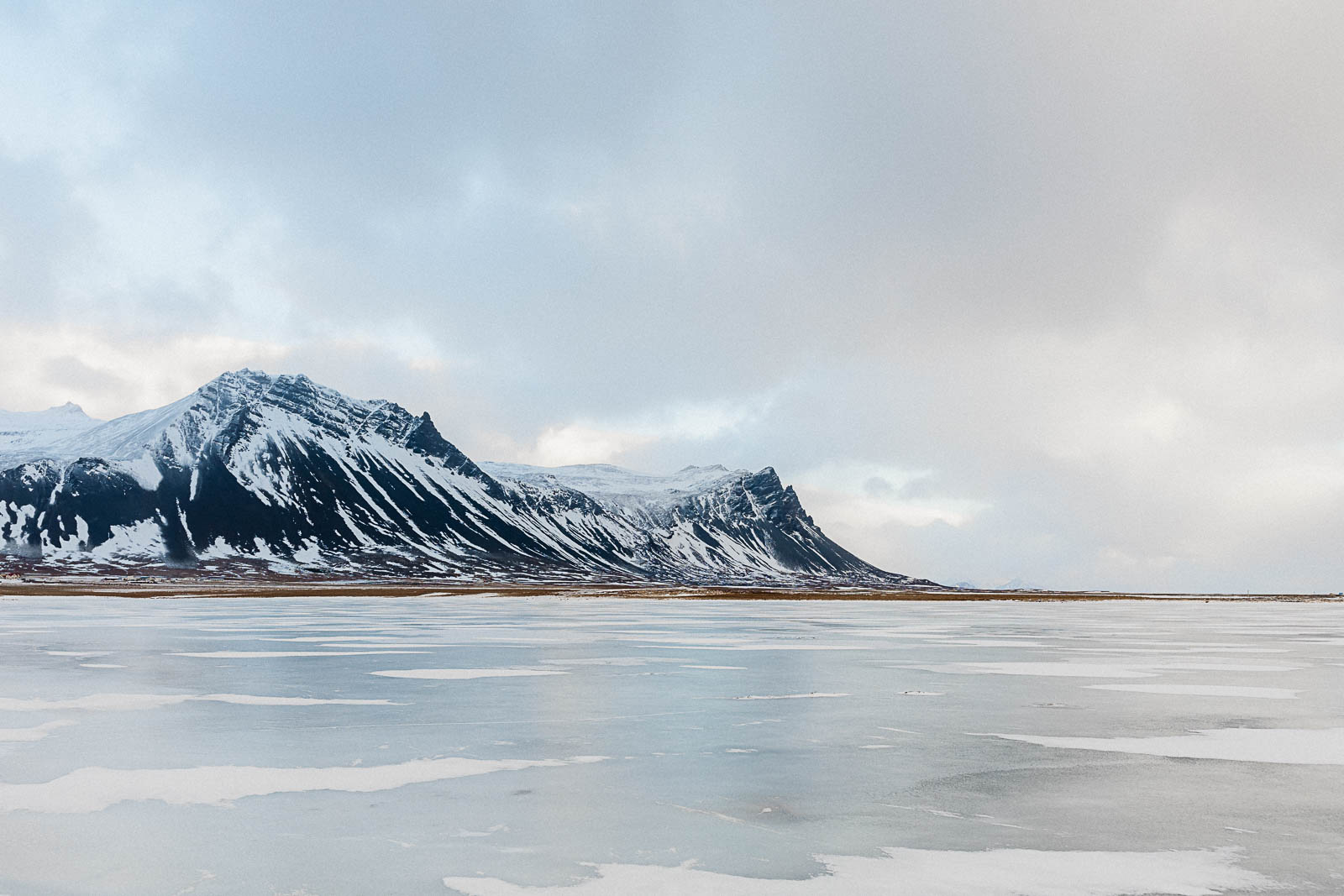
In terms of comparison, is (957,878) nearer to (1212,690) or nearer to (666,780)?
(666,780)

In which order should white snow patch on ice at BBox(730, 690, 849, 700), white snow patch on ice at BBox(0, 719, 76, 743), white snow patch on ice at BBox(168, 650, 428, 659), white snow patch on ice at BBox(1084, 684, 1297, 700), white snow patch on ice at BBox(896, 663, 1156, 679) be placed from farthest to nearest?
white snow patch on ice at BBox(168, 650, 428, 659), white snow patch on ice at BBox(896, 663, 1156, 679), white snow patch on ice at BBox(1084, 684, 1297, 700), white snow patch on ice at BBox(730, 690, 849, 700), white snow patch on ice at BBox(0, 719, 76, 743)

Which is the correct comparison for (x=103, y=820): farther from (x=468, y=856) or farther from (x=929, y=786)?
(x=929, y=786)

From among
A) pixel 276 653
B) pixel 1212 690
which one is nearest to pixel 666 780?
pixel 1212 690

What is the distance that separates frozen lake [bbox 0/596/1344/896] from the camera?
8.17 m

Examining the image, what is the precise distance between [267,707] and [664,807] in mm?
10092

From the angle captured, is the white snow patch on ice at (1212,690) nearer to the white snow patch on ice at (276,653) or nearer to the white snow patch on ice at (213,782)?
the white snow patch on ice at (213,782)

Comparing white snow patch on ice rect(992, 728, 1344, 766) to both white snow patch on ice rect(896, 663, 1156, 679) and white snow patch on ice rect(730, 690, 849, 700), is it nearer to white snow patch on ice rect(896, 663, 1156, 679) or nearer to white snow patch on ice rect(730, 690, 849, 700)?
white snow patch on ice rect(730, 690, 849, 700)

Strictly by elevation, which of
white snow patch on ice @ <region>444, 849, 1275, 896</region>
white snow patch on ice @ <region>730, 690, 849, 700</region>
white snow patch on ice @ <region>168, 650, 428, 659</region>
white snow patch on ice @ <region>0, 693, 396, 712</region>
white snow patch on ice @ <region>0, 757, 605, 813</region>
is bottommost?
white snow patch on ice @ <region>168, 650, 428, 659</region>

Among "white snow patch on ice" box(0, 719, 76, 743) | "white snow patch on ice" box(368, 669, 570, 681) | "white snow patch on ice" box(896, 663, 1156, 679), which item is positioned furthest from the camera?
"white snow patch on ice" box(896, 663, 1156, 679)

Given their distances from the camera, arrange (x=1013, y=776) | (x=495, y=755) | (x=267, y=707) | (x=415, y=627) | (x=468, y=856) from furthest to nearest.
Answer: (x=415, y=627), (x=267, y=707), (x=495, y=755), (x=1013, y=776), (x=468, y=856)

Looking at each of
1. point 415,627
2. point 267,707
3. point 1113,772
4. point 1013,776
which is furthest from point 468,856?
point 415,627

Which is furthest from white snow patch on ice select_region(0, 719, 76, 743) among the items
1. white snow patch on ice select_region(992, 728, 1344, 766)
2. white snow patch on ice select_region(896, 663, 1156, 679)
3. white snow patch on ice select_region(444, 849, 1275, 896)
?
white snow patch on ice select_region(896, 663, 1156, 679)

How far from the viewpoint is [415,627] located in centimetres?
4959

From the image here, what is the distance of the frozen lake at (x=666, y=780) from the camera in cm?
817
